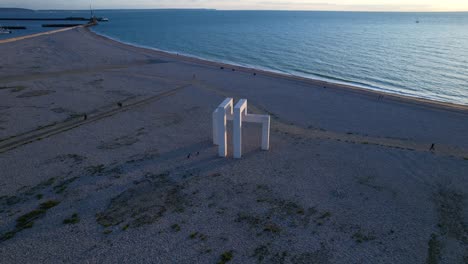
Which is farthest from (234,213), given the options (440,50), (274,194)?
(440,50)

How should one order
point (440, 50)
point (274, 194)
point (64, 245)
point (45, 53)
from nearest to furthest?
1. point (64, 245)
2. point (274, 194)
3. point (45, 53)
4. point (440, 50)

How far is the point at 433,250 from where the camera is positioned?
9.79 m

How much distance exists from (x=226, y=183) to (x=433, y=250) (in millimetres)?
7744

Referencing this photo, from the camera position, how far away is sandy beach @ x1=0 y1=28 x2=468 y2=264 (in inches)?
388

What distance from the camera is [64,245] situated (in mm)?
9797

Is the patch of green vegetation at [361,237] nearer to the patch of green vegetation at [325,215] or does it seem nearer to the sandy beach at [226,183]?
the sandy beach at [226,183]

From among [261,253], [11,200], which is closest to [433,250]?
[261,253]

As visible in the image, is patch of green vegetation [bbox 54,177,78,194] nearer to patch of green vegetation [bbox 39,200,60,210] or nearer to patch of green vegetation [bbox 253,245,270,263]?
patch of green vegetation [bbox 39,200,60,210]

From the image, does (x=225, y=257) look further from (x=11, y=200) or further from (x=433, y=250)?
(x=11, y=200)

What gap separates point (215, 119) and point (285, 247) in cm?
820

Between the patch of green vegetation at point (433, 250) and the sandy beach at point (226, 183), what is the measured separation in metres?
0.03

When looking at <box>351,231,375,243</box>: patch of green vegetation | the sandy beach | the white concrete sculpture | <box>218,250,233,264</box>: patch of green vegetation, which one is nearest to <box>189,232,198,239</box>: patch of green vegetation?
the sandy beach

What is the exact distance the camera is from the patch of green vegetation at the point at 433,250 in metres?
9.42

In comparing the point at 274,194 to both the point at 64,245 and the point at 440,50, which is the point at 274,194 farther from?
the point at 440,50
